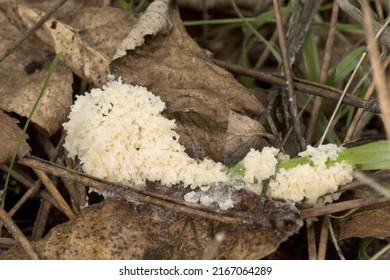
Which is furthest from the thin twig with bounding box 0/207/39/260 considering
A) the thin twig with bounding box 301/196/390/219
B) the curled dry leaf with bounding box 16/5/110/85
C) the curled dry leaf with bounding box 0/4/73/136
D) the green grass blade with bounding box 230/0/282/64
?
the green grass blade with bounding box 230/0/282/64

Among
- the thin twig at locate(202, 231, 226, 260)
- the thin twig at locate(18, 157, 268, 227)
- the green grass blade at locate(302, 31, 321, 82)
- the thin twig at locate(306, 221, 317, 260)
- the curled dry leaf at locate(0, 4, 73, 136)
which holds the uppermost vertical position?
the green grass blade at locate(302, 31, 321, 82)

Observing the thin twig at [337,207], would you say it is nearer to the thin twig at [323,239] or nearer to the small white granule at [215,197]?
the thin twig at [323,239]

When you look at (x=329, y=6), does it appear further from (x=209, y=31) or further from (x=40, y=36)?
(x=40, y=36)

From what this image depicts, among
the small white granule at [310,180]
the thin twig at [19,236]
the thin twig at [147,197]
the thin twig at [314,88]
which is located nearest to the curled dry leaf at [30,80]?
the thin twig at [147,197]

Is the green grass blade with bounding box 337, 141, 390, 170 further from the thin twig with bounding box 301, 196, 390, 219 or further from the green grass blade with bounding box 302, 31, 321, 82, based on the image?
the green grass blade with bounding box 302, 31, 321, 82

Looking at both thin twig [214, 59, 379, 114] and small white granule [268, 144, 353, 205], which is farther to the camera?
thin twig [214, 59, 379, 114]

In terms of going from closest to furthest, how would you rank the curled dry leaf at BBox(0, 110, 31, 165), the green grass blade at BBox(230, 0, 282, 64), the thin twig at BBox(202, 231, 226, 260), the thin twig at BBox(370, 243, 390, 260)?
the thin twig at BBox(202, 231, 226, 260)
the thin twig at BBox(370, 243, 390, 260)
the curled dry leaf at BBox(0, 110, 31, 165)
the green grass blade at BBox(230, 0, 282, 64)
